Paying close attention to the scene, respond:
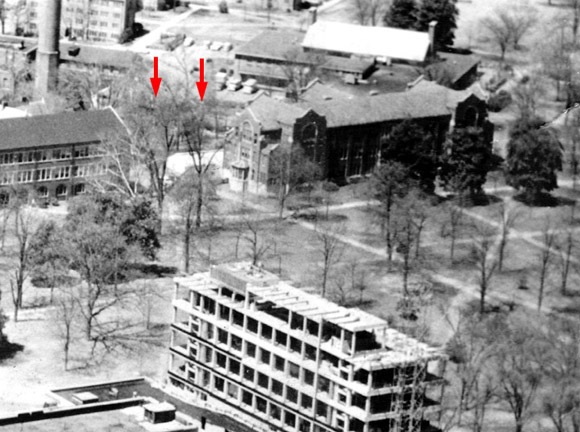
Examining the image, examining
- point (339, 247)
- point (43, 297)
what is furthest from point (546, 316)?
point (43, 297)

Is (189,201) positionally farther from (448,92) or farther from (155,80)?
(448,92)

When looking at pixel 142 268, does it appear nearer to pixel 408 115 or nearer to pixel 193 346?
pixel 193 346

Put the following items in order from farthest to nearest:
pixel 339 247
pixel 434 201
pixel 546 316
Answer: pixel 434 201 < pixel 339 247 < pixel 546 316

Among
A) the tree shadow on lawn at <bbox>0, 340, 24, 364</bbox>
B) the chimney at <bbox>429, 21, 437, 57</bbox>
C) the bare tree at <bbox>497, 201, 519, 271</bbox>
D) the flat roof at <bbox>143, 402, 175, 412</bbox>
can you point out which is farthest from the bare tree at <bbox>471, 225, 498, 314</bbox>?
the chimney at <bbox>429, 21, 437, 57</bbox>

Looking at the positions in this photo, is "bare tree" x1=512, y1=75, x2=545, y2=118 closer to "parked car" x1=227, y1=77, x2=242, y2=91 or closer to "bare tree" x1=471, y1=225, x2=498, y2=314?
"parked car" x1=227, y1=77, x2=242, y2=91

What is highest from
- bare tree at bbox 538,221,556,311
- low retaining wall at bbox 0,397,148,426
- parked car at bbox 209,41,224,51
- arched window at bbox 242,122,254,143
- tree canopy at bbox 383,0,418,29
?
tree canopy at bbox 383,0,418,29

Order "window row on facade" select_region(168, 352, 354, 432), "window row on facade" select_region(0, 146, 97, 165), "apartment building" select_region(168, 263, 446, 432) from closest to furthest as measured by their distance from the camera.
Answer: "apartment building" select_region(168, 263, 446, 432)
"window row on facade" select_region(168, 352, 354, 432)
"window row on facade" select_region(0, 146, 97, 165)

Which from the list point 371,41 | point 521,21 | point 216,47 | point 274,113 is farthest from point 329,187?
point 216,47
